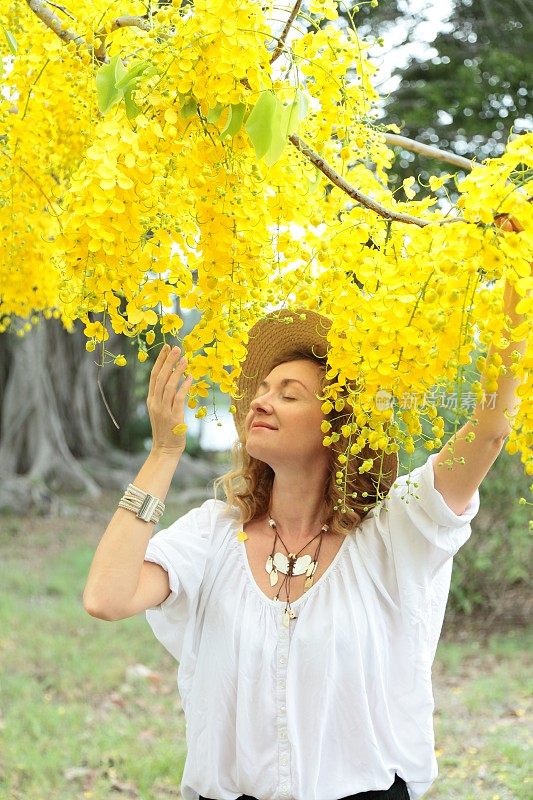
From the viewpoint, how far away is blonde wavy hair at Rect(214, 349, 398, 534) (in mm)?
1876

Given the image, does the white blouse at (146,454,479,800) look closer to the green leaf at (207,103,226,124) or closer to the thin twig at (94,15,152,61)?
the green leaf at (207,103,226,124)

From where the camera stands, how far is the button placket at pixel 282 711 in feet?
5.66

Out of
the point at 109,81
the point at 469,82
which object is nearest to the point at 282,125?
the point at 109,81

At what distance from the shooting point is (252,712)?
69.4 inches

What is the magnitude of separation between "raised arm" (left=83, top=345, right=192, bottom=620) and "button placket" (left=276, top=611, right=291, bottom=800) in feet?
0.90

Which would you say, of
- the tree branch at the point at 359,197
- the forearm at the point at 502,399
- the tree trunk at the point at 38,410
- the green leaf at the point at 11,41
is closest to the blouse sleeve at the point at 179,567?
the forearm at the point at 502,399

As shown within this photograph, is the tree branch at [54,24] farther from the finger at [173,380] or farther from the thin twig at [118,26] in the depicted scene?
the finger at [173,380]

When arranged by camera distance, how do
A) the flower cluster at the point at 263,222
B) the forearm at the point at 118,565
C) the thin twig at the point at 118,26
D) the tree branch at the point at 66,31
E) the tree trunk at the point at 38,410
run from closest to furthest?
the flower cluster at the point at 263,222, the thin twig at the point at 118,26, the tree branch at the point at 66,31, the forearm at the point at 118,565, the tree trunk at the point at 38,410

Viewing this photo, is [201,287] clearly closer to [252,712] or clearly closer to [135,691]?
[252,712]

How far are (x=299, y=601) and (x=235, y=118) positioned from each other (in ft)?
3.04

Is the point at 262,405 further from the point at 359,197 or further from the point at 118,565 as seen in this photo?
the point at 359,197

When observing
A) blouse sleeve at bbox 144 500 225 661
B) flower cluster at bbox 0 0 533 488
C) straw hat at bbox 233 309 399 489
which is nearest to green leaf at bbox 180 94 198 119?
flower cluster at bbox 0 0 533 488

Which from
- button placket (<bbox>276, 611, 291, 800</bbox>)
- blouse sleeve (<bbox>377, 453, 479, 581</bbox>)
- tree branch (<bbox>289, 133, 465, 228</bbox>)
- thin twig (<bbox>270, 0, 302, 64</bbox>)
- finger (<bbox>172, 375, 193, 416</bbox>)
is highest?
thin twig (<bbox>270, 0, 302, 64</bbox>)

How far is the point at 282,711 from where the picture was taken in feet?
5.74
